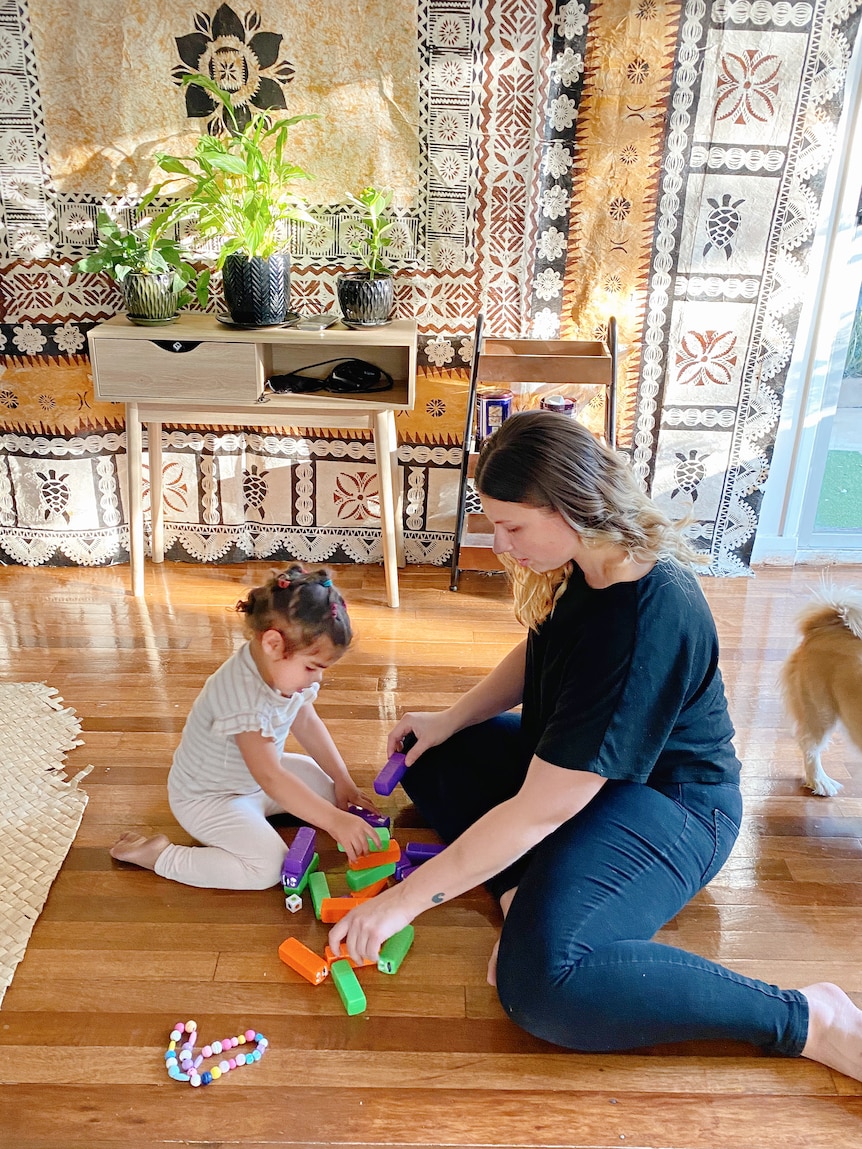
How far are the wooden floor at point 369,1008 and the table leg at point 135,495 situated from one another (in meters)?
0.61

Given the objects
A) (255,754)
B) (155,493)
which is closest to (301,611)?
(255,754)

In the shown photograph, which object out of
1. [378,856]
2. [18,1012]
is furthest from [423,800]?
[18,1012]

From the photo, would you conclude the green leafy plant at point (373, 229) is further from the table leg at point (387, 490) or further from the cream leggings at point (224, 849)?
the cream leggings at point (224, 849)

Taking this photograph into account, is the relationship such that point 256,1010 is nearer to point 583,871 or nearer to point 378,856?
point 378,856

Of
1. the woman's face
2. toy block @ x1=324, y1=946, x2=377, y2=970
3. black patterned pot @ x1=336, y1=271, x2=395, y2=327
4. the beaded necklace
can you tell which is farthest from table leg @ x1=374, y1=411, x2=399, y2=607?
the beaded necklace

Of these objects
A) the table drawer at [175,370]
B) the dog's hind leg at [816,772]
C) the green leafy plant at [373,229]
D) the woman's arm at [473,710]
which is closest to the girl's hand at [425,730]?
the woman's arm at [473,710]

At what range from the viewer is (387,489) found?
109 inches

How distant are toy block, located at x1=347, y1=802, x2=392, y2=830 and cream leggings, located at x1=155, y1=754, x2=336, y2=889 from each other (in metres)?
0.16

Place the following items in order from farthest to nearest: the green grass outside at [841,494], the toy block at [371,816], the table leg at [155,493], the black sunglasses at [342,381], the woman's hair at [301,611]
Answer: the green grass outside at [841,494] → the table leg at [155,493] → the black sunglasses at [342,381] → the toy block at [371,816] → the woman's hair at [301,611]

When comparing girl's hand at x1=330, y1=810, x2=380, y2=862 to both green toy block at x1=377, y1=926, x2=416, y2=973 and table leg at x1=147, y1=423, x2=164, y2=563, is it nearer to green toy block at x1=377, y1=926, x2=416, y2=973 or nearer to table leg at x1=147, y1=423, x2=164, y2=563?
green toy block at x1=377, y1=926, x2=416, y2=973

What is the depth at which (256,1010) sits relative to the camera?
1.49 m

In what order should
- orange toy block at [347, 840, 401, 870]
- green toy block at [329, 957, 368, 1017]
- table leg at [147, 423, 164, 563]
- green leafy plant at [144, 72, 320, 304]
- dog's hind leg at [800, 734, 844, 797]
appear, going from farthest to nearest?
1. table leg at [147, 423, 164, 563]
2. green leafy plant at [144, 72, 320, 304]
3. dog's hind leg at [800, 734, 844, 797]
4. orange toy block at [347, 840, 401, 870]
5. green toy block at [329, 957, 368, 1017]

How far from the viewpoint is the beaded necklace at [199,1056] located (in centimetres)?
137

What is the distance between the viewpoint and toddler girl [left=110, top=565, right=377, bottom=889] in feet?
5.32
